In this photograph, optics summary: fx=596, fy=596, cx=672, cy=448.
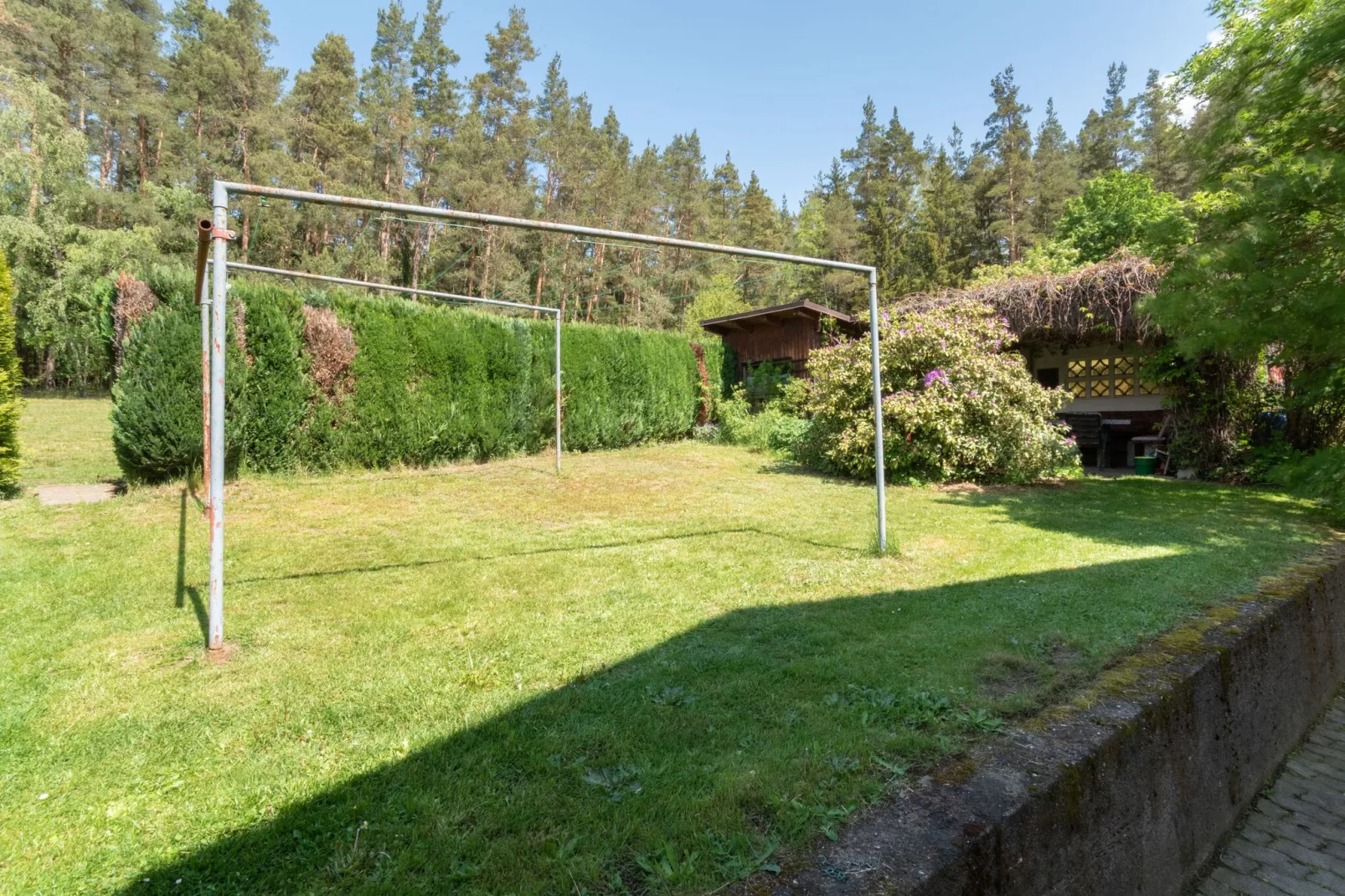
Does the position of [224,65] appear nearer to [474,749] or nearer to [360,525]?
[360,525]

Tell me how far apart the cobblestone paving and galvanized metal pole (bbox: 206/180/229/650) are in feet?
14.1

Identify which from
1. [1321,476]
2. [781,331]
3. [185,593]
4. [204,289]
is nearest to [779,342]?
[781,331]

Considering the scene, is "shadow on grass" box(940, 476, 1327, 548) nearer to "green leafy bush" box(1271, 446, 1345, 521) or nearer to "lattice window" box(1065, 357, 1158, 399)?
"green leafy bush" box(1271, 446, 1345, 521)

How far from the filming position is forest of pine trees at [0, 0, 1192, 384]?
20406mm

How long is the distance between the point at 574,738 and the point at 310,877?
32.5 inches

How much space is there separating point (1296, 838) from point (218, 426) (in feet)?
16.7

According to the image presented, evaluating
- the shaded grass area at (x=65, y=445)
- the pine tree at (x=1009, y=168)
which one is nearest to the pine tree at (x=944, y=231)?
the pine tree at (x=1009, y=168)

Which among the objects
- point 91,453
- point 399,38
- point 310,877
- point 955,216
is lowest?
point 310,877

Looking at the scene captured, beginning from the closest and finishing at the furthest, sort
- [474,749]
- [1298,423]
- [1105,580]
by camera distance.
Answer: [474,749]
[1105,580]
[1298,423]

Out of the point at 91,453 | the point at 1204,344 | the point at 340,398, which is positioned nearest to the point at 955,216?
the point at 1204,344

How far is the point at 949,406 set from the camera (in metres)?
7.93

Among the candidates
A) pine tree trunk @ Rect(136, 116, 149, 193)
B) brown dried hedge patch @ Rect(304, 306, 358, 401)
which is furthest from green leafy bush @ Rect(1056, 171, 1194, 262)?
pine tree trunk @ Rect(136, 116, 149, 193)

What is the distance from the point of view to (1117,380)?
1288 centimetres

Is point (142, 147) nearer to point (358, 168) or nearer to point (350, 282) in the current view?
point (358, 168)
